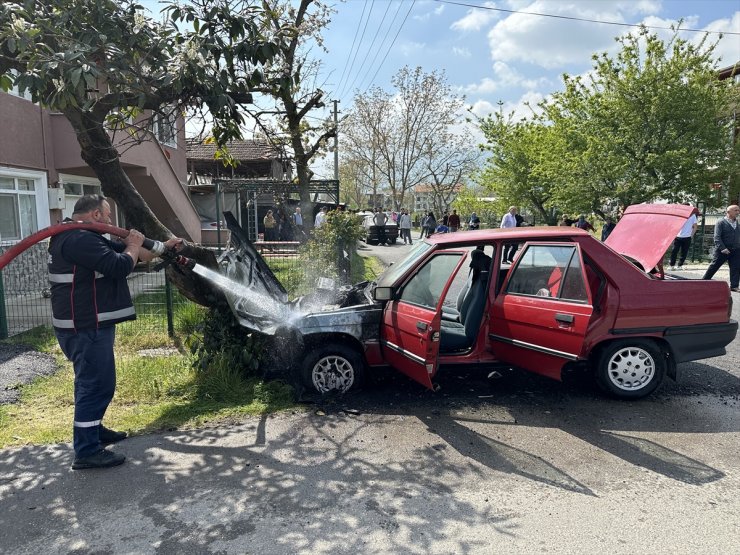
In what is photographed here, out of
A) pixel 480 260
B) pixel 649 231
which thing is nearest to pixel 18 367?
pixel 480 260

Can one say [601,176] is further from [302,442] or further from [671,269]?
[302,442]

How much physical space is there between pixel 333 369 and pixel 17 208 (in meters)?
9.62

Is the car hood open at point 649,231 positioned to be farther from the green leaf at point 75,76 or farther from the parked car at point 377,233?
the parked car at point 377,233

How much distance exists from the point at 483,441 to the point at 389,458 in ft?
2.60

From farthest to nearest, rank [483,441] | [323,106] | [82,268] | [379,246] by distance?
1. [379,246]
2. [323,106]
3. [483,441]
4. [82,268]

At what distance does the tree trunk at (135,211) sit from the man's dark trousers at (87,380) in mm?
1881

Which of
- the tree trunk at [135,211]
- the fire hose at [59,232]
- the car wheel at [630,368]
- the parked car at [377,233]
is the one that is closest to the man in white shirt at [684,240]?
the car wheel at [630,368]

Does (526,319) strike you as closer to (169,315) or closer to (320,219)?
(169,315)

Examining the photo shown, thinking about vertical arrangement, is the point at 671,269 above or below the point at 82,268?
below

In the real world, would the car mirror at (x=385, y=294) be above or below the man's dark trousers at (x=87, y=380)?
above

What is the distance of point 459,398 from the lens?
5.01 metres

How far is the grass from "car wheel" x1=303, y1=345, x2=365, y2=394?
1.02 feet

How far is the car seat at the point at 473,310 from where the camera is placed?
5035 millimetres

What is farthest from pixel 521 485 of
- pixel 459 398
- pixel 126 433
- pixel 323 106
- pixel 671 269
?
pixel 671 269
